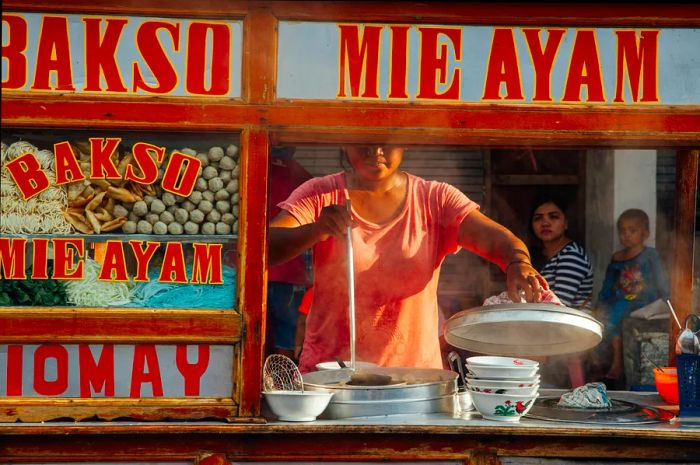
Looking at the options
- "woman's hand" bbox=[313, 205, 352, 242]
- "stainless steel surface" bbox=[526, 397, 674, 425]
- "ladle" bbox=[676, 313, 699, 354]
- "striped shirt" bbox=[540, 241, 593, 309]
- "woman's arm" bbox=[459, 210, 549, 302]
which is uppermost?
"woman's hand" bbox=[313, 205, 352, 242]

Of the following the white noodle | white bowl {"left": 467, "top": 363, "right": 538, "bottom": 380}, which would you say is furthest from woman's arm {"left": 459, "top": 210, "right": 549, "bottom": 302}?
the white noodle

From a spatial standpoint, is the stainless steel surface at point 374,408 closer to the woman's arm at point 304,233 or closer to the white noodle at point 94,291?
the woman's arm at point 304,233

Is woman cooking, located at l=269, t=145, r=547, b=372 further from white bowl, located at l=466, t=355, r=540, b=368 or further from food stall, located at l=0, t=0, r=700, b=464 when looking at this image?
food stall, located at l=0, t=0, r=700, b=464

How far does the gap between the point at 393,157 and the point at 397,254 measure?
46cm

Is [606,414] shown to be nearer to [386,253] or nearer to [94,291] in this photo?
[386,253]

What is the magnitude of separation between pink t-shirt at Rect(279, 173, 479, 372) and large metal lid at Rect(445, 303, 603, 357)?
42cm

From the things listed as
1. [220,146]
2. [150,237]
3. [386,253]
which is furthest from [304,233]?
[150,237]

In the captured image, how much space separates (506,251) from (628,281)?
2.41 m

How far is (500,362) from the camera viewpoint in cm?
357

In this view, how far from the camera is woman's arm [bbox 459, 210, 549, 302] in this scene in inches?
146

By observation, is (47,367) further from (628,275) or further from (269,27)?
(628,275)

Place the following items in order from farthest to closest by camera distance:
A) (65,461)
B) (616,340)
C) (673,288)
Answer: (616,340)
(673,288)
(65,461)

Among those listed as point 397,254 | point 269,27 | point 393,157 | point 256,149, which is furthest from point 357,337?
point 269,27

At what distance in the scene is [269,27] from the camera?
329 centimetres
